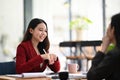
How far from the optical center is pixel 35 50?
2.79 meters

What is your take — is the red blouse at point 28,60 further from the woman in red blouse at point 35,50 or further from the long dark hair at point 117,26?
the long dark hair at point 117,26

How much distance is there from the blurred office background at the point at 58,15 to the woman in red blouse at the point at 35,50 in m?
2.29

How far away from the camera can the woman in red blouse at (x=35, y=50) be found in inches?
102

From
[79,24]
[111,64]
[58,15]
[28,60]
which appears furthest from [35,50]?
[58,15]

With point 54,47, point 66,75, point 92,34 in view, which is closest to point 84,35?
point 92,34

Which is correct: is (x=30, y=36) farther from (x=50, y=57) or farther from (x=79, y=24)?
(x=79, y=24)

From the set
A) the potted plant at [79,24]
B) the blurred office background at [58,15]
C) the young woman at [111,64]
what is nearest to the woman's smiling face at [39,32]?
the young woman at [111,64]

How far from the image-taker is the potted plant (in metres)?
5.40

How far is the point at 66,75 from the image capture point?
6.82 feet

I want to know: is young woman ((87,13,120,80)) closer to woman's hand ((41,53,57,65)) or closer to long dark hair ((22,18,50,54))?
woman's hand ((41,53,57,65))

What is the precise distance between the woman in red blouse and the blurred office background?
7.51 feet

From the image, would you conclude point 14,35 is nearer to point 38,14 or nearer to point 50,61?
point 38,14

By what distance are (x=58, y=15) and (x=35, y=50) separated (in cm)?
295

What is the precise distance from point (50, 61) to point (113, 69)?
3.79 ft
